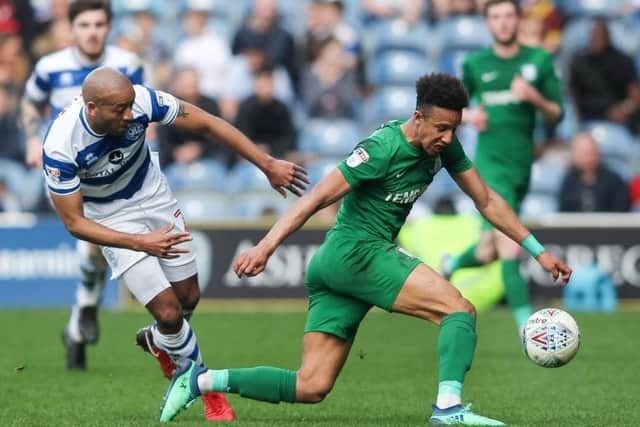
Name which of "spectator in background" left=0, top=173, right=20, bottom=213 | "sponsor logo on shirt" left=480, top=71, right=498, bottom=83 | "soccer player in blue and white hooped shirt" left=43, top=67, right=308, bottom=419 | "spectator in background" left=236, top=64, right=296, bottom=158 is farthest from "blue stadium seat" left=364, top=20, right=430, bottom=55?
"soccer player in blue and white hooped shirt" left=43, top=67, right=308, bottom=419

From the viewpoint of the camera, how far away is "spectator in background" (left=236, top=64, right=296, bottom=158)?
1839cm

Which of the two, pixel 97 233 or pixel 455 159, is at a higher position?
pixel 455 159

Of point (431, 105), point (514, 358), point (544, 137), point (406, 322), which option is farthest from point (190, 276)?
point (544, 137)

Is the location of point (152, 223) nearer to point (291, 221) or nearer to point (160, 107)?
point (160, 107)

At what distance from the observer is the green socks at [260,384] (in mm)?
7477

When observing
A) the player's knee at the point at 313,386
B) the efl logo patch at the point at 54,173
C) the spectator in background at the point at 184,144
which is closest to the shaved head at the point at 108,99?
the efl logo patch at the point at 54,173

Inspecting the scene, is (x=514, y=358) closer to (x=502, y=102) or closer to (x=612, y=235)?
(x=502, y=102)

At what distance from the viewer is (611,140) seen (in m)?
19.0

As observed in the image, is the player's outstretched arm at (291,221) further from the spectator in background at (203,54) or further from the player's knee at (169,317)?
the spectator in background at (203,54)

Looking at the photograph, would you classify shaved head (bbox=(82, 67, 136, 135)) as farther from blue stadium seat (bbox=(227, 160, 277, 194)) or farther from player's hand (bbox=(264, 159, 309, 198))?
blue stadium seat (bbox=(227, 160, 277, 194))

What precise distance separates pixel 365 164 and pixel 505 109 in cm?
522

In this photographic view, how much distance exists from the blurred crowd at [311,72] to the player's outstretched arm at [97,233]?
32.6ft

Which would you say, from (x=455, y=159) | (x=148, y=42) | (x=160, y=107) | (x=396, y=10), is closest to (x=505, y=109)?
(x=455, y=159)

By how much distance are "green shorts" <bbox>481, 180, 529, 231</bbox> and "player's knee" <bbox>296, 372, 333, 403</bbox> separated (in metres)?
4.84
